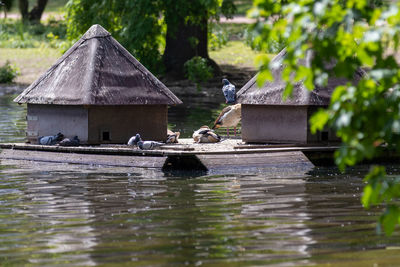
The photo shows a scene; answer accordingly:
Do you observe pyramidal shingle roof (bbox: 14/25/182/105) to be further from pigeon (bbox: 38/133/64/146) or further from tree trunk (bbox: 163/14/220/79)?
tree trunk (bbox: 163/14/220/79)

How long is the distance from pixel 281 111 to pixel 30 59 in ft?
82.2

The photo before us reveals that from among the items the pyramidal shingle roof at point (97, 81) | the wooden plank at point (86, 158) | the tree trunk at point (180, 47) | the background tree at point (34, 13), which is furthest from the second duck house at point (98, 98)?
the background tree at point (34, 13)

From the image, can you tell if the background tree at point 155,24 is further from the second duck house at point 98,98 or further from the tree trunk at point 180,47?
the second duck house at point 98,98

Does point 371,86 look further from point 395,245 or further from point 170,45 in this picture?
point 170,45

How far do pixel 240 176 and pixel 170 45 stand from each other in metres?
20.2

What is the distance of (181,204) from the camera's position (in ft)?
47.8

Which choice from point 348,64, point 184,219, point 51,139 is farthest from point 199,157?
point 348,64

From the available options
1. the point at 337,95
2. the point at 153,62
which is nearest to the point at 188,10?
the point at 153,62

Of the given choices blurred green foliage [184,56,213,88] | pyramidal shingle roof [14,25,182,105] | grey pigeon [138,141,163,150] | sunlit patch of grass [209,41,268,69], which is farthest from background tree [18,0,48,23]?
grey pigeon [138,141,163,150]

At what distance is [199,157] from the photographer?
18.0m

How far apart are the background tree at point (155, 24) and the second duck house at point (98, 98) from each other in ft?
38.6

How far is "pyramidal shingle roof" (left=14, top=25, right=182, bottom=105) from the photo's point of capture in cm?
1989

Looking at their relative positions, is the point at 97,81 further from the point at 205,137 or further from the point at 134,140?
the point at 205,137

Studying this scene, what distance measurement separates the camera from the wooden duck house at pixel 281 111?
63.5 feet
